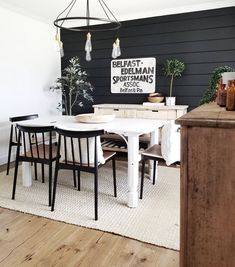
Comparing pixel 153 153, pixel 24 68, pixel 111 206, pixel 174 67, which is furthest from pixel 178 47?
pixel 111 206

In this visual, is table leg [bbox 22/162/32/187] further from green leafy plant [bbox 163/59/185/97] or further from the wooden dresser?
green leafy plant [bbox 163/59/185/97]

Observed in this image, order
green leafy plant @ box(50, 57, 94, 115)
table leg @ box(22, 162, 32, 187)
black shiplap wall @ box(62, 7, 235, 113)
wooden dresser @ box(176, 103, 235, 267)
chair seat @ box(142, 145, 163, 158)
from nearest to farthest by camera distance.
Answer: wooden dresser @ box(176, 103, 235, 267) → chair seat @ box(142, 145, 163, 158) → table leg @ box(22, 162, 32, 187) → black shiplap wall @ box(62, 7, 235, 113) → green leafy plant @ box(50, 57, 94, 115)

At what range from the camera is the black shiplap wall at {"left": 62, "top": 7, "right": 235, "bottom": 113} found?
393cm

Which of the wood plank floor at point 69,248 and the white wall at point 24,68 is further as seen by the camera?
the white wall at point 24,68

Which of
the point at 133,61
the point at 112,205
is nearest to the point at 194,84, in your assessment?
the point at 133,61

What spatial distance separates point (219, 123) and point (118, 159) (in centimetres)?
340

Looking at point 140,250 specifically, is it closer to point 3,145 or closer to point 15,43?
point 3,145

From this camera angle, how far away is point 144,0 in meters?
3.71

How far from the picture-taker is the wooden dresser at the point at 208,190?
0.87m

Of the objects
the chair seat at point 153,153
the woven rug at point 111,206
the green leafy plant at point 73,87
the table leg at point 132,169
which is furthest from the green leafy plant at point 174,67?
the table leg at point 132,169

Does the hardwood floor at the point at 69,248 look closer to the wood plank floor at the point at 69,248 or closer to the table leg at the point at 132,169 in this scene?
the wood plank floor at the point at 69,248

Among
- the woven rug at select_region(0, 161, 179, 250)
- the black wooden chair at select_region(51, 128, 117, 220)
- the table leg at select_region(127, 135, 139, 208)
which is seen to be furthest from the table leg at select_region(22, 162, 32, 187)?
the table leg at select_region(127, 135, 139, 208)

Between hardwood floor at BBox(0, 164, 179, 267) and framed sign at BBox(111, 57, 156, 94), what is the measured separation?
9.76ft

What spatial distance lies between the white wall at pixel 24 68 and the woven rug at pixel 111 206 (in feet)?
4.43
